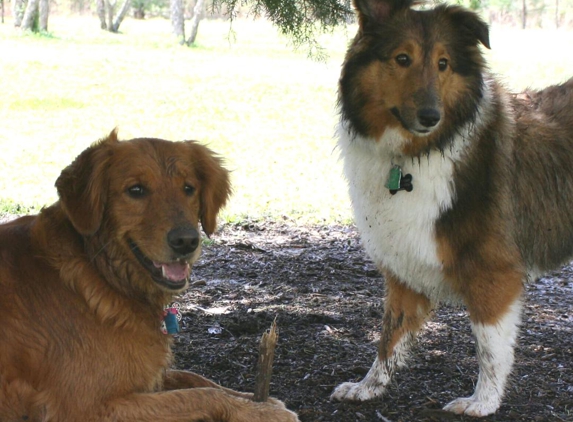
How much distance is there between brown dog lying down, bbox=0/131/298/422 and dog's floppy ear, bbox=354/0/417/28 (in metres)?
1.41

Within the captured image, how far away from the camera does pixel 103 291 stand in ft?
11.8

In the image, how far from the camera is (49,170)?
11.5 metres

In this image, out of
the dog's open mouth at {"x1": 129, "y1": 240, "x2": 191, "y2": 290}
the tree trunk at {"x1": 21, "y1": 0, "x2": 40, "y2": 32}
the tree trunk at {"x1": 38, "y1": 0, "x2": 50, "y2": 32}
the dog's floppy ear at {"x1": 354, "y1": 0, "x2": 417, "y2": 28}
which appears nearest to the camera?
the dog's open mouth at {"x1": 129, "y1": 240, "x2": 191, "y2": 290}

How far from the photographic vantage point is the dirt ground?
14.9 feet

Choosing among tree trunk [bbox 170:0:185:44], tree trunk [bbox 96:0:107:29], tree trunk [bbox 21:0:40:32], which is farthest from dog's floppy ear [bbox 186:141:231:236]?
tree trunk [bbox 96:0:107:29]

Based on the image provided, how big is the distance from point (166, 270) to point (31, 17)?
24.7 meters

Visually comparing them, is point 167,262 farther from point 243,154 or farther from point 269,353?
point 243,154

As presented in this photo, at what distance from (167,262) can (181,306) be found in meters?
2.57

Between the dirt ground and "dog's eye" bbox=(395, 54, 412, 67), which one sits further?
the dirt ground

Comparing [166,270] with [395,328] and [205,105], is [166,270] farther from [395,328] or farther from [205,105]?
[205,105]

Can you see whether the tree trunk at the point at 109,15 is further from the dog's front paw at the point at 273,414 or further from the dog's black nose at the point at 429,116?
the dog's front paw at the point at 273,414

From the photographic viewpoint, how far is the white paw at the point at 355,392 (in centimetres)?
462

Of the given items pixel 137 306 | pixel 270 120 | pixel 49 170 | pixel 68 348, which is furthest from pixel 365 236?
pixel 270 120

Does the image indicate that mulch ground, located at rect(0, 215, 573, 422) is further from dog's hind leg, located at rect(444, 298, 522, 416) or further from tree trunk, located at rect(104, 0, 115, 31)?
tree trunk, located at rect(104, 0, 115, 31)
